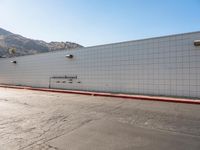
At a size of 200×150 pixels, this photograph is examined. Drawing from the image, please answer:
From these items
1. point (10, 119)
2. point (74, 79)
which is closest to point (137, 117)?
point (10, 119)

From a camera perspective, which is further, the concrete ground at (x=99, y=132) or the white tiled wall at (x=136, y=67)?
the white tiled wall at (x=136, y=67)

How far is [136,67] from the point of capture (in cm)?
1307

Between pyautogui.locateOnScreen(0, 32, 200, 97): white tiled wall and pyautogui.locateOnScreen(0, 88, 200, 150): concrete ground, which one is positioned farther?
pyautogui.locateOnScreen(0, 32, 200, 97): white tiled wall

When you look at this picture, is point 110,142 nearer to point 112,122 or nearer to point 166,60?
point 112,122

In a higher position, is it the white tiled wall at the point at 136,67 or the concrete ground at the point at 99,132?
the white tiled wall at the point at 136,67

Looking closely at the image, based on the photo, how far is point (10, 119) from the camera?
20.5ft

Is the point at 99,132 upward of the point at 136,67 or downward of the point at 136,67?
downward

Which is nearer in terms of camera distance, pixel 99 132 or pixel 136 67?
pixel 99 132

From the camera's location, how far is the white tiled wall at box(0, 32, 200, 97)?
11055 mm

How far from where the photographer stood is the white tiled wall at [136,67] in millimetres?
11055

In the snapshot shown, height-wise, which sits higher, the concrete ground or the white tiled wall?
the white tiled wall

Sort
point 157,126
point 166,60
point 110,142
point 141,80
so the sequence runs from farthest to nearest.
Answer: point 141,80 → point 166,60 → point 157,126 → point 110,142

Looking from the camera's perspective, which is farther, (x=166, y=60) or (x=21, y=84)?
(x=21, y=84)

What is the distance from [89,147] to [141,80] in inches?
375
